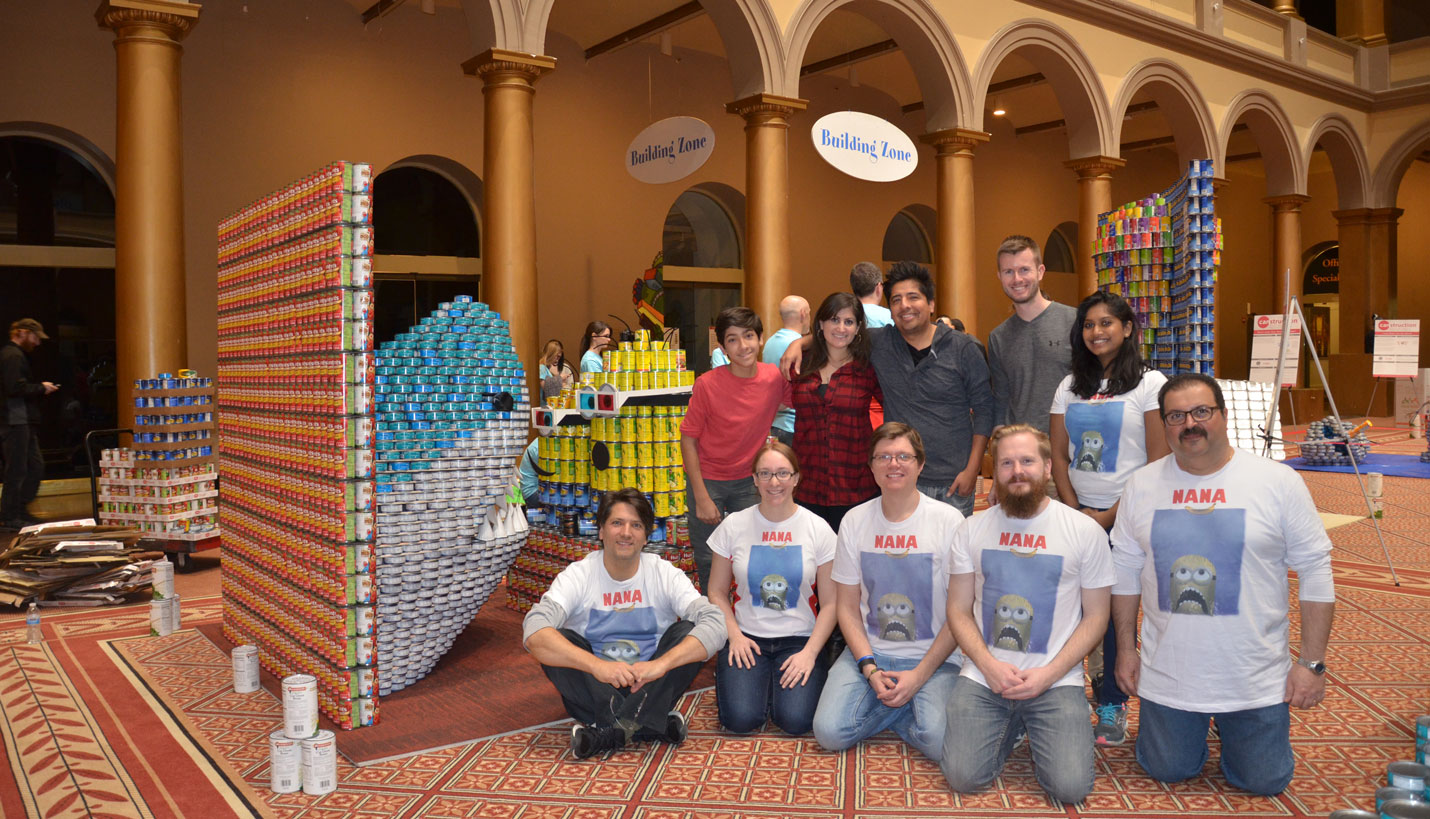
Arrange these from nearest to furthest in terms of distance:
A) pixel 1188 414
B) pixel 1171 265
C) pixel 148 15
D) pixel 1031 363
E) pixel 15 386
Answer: pixel 1188 414, pixel 1031 363, pixel 1171 265, pixel 148 15, pixel 15 386

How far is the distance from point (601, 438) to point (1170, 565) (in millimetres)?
3256

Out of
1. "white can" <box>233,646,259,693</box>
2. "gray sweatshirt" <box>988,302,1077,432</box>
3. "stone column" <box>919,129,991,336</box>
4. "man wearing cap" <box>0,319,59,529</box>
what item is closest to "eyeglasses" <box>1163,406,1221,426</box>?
"gray sweatshirt" <box>988,302,1077,432</box>

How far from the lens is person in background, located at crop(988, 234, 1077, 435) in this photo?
443cm

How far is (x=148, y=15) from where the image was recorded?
768 centimetres

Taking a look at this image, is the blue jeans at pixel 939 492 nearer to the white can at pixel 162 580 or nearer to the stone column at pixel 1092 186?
the white can at pixel 162 580

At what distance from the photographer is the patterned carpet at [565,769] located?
3529 mm

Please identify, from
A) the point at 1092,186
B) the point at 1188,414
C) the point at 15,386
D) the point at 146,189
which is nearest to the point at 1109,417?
the point at 1188,414

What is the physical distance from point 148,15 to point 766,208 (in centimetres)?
564

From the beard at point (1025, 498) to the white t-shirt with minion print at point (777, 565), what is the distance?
84 centimetres

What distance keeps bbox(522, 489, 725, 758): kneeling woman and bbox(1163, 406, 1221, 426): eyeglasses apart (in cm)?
185

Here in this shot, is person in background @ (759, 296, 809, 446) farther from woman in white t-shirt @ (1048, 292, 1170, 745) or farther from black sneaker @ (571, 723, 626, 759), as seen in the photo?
black sneaker @ (571, 723, 626, 759)

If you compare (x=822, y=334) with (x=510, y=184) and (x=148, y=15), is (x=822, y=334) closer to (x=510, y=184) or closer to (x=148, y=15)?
(x=510, y=184)

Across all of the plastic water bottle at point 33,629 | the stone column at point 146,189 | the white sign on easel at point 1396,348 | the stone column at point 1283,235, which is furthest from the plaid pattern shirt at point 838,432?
the stone column at point 1283,235

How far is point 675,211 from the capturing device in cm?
1565
